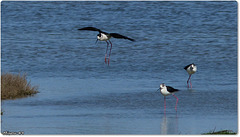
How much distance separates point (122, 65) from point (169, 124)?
8153mm

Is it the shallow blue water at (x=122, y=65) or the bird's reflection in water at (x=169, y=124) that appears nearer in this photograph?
the bird's reflection in water at (x=169, y=124)

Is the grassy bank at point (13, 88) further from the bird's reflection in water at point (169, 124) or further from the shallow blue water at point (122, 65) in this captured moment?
the bird's reflection in water at point (169, 124)

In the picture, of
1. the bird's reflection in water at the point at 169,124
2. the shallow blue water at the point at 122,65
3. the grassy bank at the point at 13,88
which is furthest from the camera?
the grassy bank at the point at 13,88

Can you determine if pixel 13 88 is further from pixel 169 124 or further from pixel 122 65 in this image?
pixel 122 65

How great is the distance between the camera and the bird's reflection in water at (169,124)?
36.2ft

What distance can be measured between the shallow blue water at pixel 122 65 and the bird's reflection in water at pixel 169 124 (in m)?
0.02

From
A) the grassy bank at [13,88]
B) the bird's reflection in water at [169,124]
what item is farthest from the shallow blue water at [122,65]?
the grassy bank at [13,88]

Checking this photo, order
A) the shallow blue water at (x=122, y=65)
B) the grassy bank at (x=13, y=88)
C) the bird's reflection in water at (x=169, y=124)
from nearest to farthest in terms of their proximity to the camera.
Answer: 1. the bird's reflection in water at (x=169, y=124)
2. the shallow blue water at (x=122, y=65)
3. the grassy bank at (x=13, y=88)

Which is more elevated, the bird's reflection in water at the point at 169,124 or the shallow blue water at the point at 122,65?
the shallow blue water at the point at 122,65

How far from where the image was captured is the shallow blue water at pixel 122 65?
12.0 m

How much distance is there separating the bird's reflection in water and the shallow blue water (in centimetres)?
2

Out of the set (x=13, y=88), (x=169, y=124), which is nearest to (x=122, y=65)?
(x=13, y=88)

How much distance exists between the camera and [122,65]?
19672 mm

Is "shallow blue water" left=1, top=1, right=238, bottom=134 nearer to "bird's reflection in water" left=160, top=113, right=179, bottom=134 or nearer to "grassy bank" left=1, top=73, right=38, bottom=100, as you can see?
"bird's reflection in water" left=160, top=113, right=179, bottom=134
